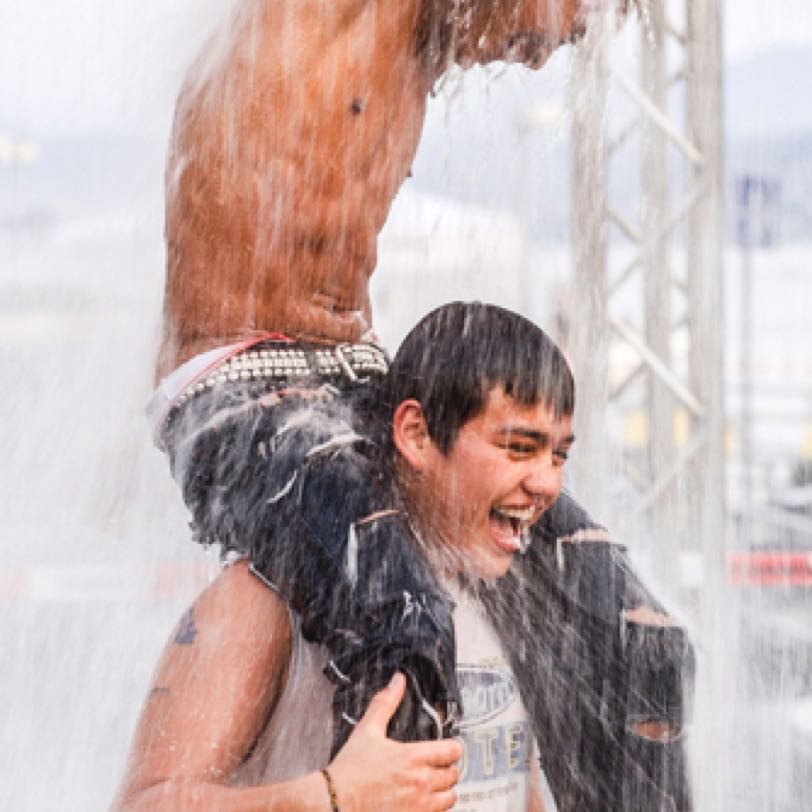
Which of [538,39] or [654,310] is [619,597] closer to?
[538,39]

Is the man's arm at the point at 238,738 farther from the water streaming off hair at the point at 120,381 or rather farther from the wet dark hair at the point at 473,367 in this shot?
the water streaming off hair at the point at 120,381

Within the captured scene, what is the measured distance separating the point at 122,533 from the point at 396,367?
1327mm

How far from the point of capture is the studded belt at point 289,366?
1589 millimetres

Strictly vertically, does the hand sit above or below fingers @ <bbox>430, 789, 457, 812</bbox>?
above

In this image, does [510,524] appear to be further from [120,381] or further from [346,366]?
[120,381]

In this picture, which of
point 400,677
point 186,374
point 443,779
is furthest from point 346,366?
point 443,779

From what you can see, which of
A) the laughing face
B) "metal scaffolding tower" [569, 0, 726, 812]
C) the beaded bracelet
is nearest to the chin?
the laughing face

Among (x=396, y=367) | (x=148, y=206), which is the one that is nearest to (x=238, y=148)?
(x=396, y=367)

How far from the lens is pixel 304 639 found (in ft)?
4.84

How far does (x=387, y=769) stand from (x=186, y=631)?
29 centimetres

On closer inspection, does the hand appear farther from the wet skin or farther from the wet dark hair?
the wet skin

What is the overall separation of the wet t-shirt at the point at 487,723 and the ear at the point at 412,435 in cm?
17

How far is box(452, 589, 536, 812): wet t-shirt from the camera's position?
154 cm

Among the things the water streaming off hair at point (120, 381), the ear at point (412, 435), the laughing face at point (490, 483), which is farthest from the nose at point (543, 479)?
the water streaming off hair at point (120, 381)
